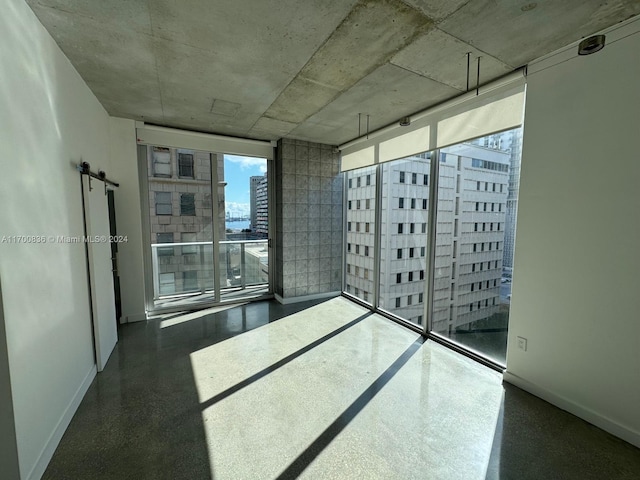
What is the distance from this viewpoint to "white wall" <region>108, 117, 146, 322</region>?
11.8 feet

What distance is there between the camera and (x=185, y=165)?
4.16 m

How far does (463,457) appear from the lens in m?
1.66

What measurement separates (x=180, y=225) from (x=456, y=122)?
398 centimetres

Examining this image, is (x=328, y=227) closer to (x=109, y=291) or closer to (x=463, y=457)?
(x=109, y=291)

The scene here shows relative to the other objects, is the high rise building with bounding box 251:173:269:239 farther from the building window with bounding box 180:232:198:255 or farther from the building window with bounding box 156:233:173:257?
the building window with bounding box 156:233:173:257

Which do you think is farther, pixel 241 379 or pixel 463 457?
pixel 241 379

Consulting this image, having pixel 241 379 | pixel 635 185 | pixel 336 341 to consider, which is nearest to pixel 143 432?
pixel 241 379

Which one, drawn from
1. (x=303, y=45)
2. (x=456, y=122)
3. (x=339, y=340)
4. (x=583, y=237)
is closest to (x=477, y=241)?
(x=583, y=237)

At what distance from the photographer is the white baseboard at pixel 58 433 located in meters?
1.52

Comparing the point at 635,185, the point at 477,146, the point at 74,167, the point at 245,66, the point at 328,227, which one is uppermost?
the point at 245,66

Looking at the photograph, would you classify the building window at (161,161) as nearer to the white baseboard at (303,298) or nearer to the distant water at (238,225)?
the distant water at (238,225)

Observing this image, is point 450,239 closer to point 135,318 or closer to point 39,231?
point 39,231

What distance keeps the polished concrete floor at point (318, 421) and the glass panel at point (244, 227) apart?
1.72 meters

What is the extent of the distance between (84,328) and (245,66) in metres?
2.64
